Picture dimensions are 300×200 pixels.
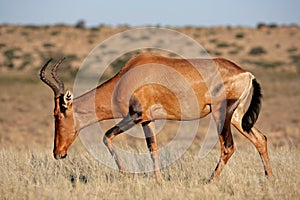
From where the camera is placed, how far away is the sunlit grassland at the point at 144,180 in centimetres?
721

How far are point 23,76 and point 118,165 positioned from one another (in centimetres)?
3391

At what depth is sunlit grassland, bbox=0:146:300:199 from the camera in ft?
23.7

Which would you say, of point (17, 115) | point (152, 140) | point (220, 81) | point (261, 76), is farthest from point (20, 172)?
point (261, 76)

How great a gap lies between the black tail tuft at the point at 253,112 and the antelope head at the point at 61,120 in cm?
307

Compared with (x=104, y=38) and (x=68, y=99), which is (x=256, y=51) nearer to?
(x=104, y=38)

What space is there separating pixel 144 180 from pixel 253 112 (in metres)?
2.63

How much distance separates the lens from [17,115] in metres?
25.0

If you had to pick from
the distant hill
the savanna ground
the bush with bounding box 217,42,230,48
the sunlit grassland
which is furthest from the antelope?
the bush with bounding box 217,42,230,48

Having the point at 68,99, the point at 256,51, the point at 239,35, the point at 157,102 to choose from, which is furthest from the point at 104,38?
the point at 68,99

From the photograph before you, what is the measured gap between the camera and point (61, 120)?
9086mm

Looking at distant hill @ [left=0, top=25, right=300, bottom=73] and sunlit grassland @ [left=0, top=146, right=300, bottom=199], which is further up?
distant hill @ [left=0, top=25, right=300, bottom=73]

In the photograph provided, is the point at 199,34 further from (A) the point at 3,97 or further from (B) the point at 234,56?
(A) the point at 3,97

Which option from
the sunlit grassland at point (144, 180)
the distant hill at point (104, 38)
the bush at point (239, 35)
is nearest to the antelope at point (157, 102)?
the sunlit grassland at point (144, 180)

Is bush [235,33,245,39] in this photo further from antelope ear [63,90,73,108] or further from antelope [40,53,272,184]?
antelope ear [63,90,73,108]
